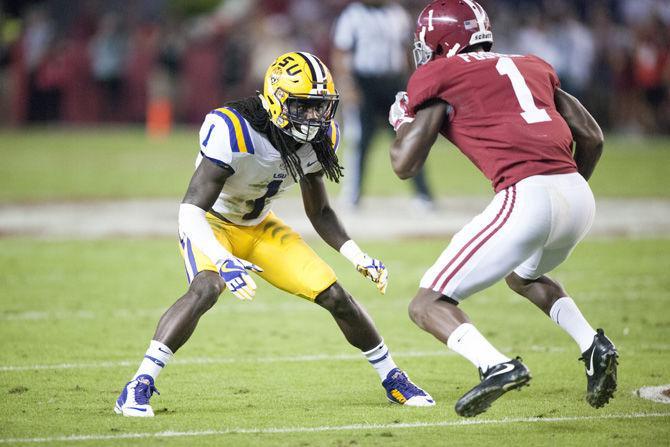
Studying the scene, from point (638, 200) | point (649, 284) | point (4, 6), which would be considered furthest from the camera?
point (4, 6)

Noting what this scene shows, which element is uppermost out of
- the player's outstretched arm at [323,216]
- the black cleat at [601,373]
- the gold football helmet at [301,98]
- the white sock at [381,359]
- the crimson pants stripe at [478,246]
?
the gold football helmet at [301,98]

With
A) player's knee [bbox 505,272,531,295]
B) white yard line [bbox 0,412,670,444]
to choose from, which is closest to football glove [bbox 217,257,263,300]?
white yard line [bbox 0,412,670,444]

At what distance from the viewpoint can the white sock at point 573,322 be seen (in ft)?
17.3

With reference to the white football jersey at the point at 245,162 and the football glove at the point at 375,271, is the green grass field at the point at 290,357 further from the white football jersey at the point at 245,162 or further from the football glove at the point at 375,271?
the white football jersey at the point at 245,162

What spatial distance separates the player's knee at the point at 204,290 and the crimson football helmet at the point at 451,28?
4.71 feet

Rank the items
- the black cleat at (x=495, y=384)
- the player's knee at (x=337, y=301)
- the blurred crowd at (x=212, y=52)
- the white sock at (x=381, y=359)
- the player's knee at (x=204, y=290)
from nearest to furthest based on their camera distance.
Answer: the black cleat at (x=495, y=384)
the player's knee at (x=204, y=290)
the player's knee at (x=337, y=301)
the white sock at (x=381, y=359)
the blurred crowd at (x=212, y=52)

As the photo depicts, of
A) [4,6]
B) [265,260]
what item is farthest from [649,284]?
[4,6]

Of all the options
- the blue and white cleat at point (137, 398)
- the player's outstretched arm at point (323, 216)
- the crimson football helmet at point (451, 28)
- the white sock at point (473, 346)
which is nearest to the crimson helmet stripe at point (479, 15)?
the crimson football helmet at point (451, 28)

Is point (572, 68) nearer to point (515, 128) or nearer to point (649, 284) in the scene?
point (649, 284)

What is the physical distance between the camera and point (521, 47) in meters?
21.7

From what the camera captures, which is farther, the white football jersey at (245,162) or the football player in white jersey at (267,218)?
the white football jersey at (245,162)

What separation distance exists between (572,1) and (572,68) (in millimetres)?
→ 4139

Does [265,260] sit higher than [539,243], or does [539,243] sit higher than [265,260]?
[539,243]

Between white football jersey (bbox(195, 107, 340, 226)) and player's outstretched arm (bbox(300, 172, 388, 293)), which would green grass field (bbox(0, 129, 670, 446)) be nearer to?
player's outstretched arm (bbox(300, 172, 388, 293))
